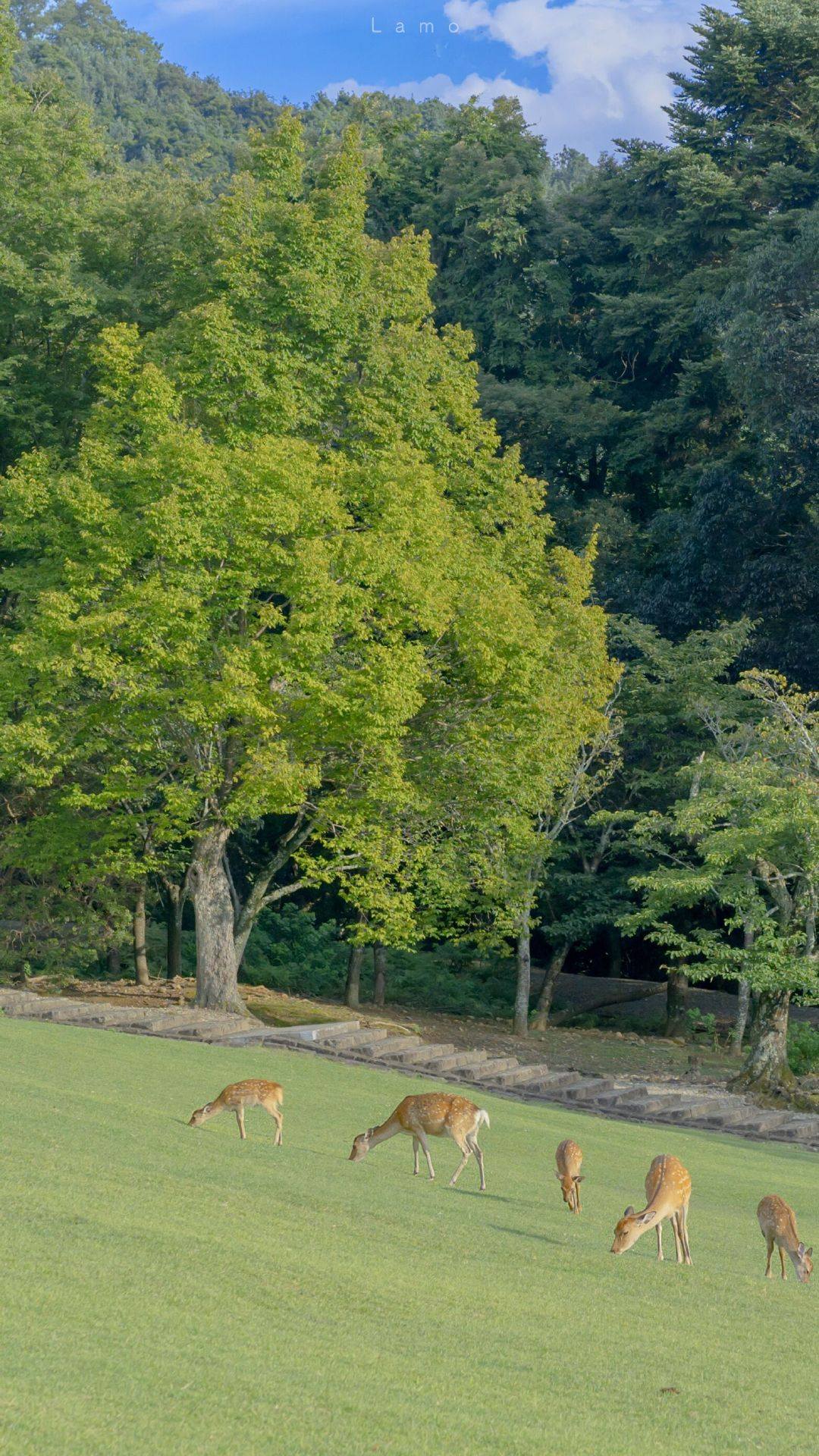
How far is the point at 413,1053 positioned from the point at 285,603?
890cm

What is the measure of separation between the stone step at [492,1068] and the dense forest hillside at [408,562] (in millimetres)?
3172

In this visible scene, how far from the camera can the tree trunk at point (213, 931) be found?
24.2 metres

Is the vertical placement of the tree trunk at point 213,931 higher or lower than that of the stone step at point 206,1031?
higher

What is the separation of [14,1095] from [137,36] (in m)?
166

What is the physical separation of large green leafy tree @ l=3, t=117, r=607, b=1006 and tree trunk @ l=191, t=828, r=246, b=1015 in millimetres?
68

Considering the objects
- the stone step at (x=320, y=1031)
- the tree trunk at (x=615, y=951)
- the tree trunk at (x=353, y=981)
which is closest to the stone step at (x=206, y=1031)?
the stone step at (x=320, y=1031)

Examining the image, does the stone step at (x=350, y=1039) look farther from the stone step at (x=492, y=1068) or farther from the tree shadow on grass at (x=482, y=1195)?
the tree shadow on grass at (x=482, y=1195)

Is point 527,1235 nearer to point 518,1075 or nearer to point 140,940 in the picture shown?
point 518,1075

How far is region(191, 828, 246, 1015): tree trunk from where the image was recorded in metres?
24.2

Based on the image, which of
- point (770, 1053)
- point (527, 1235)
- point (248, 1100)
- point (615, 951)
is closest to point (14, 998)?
point (248, 1100)

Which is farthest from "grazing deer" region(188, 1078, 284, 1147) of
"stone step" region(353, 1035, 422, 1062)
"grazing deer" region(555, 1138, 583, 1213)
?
"stone step" region(353, 1035, 422, 1062)

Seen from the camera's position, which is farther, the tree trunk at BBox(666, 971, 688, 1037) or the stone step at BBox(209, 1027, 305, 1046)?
the tree trunk at BBox(666, 971, 688, 1037)

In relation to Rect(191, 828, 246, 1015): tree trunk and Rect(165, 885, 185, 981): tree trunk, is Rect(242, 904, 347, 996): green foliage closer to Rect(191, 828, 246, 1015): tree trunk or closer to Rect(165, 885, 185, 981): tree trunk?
Rect(165, 885, 185, 981): tree trunk

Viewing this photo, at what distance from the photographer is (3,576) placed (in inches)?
988
